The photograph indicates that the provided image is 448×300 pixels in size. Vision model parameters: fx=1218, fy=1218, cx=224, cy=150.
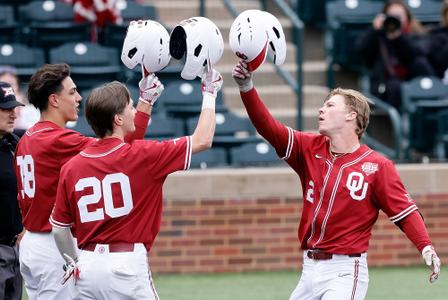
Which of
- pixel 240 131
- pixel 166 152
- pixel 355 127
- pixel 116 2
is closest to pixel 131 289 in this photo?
pixel 166 152

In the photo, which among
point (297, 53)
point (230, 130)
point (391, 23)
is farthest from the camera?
point (391, 23)

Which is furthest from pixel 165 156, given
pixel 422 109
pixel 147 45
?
pixel 422 109

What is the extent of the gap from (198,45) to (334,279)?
132 cm

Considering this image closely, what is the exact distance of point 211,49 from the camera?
5.81 m

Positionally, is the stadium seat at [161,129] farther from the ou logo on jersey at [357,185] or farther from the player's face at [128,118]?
the player's face at [128,118]

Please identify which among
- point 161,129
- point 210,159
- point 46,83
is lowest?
point 210,159

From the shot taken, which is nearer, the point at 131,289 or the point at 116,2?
the point at 131,289

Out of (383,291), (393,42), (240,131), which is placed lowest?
(383,291)

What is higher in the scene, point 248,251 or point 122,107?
point 122,107

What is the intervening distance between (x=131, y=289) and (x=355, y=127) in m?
1.48

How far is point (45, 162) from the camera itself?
20.0 feet

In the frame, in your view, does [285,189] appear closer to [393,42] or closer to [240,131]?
[240,131]

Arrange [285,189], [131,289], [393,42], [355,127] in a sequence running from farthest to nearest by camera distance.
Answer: [393,42] < [285,189] < [355,127] < [131,289]

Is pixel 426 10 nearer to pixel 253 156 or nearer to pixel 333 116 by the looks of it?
pixel 253 156
